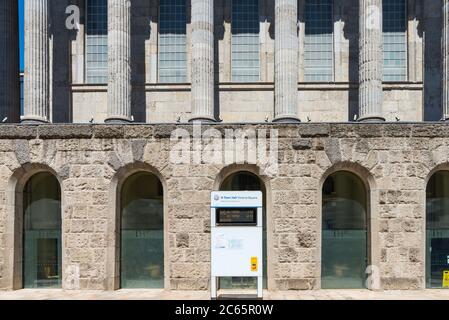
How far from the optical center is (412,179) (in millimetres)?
13141

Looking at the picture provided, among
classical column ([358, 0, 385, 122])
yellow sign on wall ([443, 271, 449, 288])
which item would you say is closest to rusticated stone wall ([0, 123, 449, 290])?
yellow sign on wall ([443, 271, 449, 288])

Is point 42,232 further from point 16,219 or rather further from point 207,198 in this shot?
point 207,198

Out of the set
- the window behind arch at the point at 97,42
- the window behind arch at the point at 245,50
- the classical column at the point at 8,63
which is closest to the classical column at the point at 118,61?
the window behind arch at the point at 97,42

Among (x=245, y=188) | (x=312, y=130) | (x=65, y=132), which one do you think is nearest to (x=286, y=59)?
(x=312, y=130)

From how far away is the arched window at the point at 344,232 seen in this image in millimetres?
13352

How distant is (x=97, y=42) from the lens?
25906mm

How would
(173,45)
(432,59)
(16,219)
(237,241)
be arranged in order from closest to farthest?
(237,241)
(16,219)
(432,59)
(173,45)

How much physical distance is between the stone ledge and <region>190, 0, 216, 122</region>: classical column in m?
9.65

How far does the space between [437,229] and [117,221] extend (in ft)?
31.8

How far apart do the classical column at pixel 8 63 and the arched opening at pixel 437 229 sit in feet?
72.3

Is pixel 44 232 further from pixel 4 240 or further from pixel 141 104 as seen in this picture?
pixel 141 104

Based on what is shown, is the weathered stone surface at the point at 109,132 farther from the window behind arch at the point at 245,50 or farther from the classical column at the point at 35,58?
the window behind arch at the point at 245,50

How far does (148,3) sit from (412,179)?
18919mm
